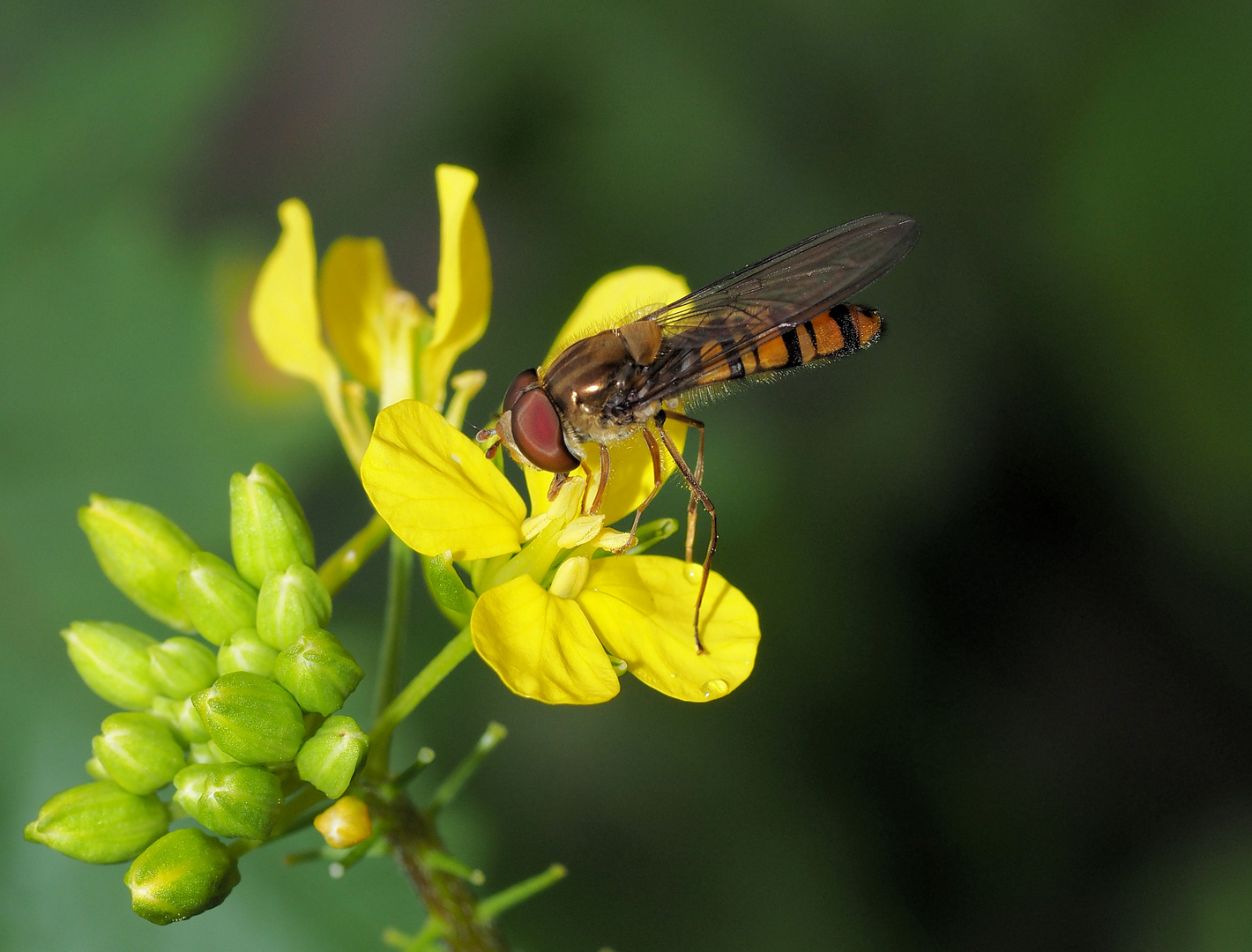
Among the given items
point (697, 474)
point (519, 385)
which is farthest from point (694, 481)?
point (519, 385)

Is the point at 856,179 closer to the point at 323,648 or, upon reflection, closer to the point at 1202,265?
the point at 1202,265

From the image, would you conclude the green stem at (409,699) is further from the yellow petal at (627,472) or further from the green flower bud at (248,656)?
the yellow petal at (627,472)

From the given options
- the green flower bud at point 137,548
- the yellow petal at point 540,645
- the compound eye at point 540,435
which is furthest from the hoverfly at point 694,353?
the green flower bud at point 137,548

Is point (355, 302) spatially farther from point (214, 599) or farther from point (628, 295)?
point (214, 599)

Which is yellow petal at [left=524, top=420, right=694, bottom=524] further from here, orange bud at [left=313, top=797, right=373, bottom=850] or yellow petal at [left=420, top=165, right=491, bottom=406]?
orange bud at [left=313, top=797, right=373, bottom=850]

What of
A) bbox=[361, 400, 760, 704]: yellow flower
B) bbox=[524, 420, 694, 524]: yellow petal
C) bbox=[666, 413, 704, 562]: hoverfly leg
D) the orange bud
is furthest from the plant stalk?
bbox=[666, 413, 704, 562]: hoverfly leg
